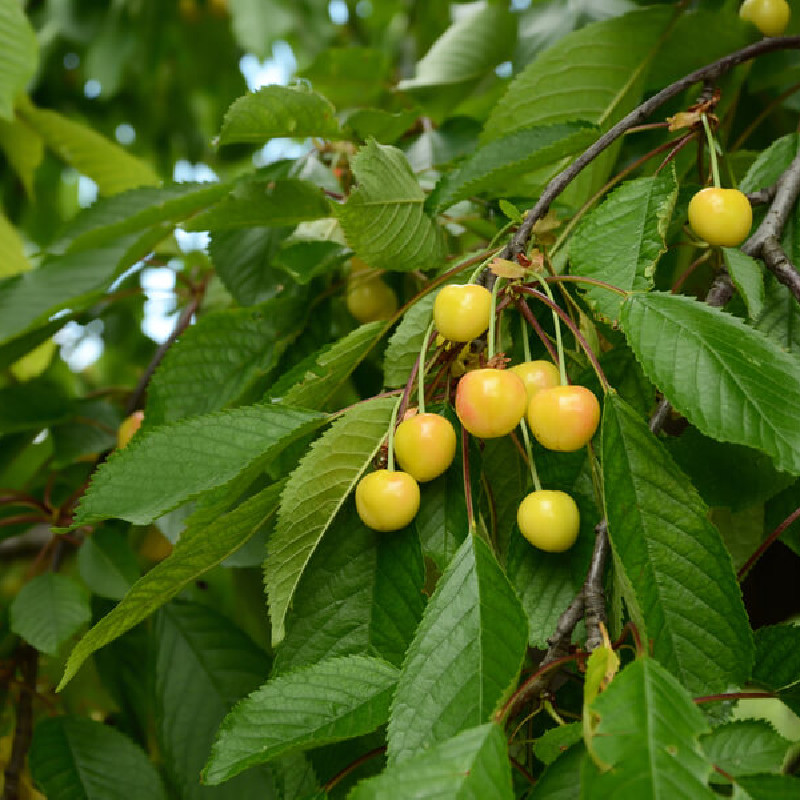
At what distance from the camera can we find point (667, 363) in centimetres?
57

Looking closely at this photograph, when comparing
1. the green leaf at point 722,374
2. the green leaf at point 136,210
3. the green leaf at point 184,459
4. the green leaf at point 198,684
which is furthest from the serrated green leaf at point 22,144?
the green leaf at point 722,374

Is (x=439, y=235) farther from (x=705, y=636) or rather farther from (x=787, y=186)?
(x=705, y=636)

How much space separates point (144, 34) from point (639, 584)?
2219 mm

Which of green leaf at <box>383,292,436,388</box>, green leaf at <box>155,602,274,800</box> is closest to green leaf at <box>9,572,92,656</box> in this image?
green leaf at <box>155,602,274,800</box>

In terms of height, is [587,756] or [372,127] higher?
[372,127]

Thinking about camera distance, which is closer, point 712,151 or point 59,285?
point 712,151

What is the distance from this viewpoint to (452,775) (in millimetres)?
448

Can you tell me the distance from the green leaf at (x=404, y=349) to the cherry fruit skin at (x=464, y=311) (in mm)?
125

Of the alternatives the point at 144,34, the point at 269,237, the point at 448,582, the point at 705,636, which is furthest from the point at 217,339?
the point at 144,34

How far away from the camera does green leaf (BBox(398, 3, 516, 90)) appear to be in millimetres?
1365

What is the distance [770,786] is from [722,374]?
0.82ft

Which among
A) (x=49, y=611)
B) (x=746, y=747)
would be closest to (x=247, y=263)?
(x=49, y=611)

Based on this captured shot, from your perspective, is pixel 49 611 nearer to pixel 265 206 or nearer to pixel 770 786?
pixel 265 206

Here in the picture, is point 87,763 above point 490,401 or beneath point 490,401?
beneath
